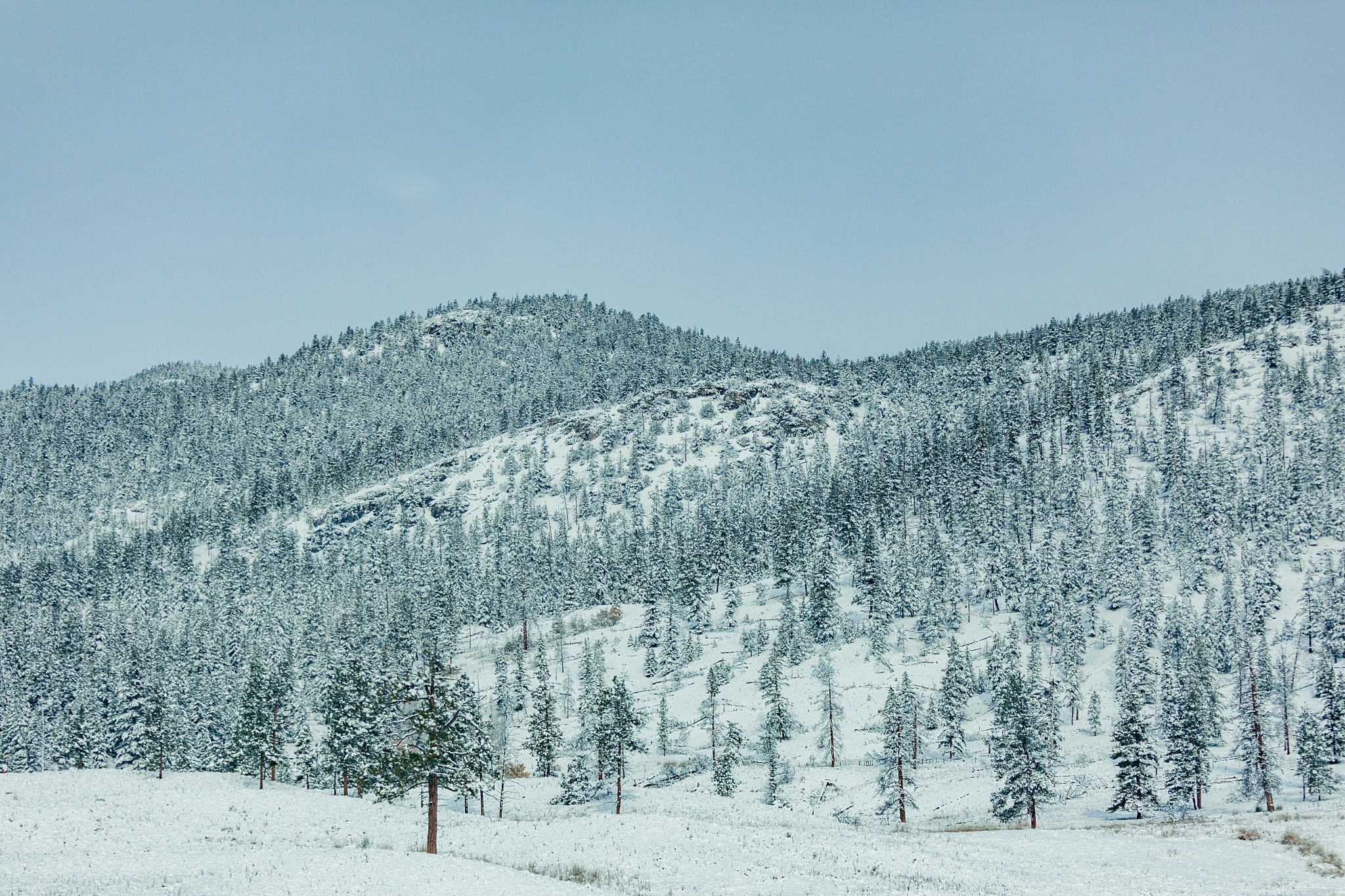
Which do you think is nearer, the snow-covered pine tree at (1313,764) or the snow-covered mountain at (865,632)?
the snow-covered pine tree at (1313,764)

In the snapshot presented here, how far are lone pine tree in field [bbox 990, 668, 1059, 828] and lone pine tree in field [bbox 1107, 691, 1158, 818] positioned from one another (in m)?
5.29

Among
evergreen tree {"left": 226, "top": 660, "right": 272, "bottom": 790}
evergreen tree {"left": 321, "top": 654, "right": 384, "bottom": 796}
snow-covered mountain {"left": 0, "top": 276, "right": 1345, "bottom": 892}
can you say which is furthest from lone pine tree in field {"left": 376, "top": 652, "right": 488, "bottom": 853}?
evergreen tree {"left": 226, "top": 660, "right": 272, "bottom": 790}

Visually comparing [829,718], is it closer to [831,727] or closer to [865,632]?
[831,727]

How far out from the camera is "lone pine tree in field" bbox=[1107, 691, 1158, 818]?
55.6 meters

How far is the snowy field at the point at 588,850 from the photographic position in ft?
87.0

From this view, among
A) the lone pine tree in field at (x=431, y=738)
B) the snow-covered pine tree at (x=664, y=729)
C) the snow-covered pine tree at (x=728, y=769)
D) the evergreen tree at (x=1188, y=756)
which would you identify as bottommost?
the snow-covered pine tree at (x=664, y=729)

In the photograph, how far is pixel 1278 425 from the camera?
15712cm

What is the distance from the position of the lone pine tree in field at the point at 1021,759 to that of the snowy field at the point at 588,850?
11.4ft

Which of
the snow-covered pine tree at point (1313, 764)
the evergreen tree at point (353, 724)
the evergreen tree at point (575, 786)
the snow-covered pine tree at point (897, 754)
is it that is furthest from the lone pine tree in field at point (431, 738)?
the snow-covered pine tree at point (1313, 764)

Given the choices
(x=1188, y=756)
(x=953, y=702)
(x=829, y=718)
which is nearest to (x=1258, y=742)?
(x=1188, y=756)

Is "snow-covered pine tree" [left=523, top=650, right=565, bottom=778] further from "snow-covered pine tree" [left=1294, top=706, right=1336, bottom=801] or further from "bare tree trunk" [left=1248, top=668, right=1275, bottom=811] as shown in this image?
"snow-covered pine tree" [left=1294, top=706, right=1336, bottom=801]

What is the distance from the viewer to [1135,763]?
56.1 meters

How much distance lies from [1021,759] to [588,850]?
34.9 meters

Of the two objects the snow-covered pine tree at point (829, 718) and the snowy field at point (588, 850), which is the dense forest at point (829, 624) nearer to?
the snow-covered pine tree at point (829, 718)
